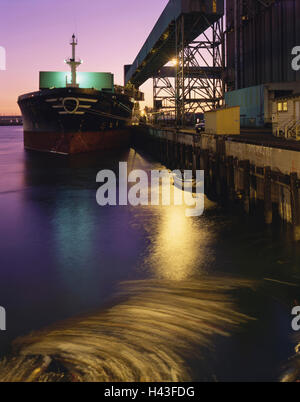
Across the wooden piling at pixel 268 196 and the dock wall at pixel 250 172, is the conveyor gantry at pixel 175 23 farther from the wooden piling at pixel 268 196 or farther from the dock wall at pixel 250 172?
the wooden piling at pixel 268 196

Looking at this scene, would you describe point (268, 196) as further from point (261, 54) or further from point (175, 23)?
point (261, 54)

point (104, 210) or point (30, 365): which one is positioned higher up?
point (104, 210)

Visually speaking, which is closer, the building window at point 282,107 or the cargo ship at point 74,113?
the building window at point 282,107

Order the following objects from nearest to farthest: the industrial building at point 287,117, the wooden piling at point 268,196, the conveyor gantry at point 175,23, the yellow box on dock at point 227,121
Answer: the wooden piling at point 268,196
the industrial building at point 287,117
the yellow box on dock at point 227,121
the conveyor gantry at point 175,23

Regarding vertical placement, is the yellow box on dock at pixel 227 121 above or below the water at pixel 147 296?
above

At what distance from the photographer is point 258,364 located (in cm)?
862

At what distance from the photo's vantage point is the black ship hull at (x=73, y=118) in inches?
1951

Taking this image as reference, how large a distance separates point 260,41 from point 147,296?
5237cm

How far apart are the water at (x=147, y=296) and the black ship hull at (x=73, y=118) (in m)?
28.6

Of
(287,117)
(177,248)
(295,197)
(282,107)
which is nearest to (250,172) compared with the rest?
(295,197)

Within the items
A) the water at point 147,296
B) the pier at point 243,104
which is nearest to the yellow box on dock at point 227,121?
the pier at point 243,104
